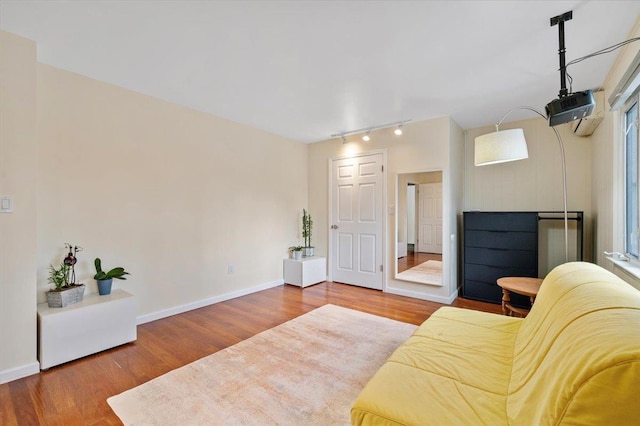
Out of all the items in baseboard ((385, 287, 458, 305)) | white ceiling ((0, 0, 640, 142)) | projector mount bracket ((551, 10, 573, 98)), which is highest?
white ceiling ((0, 0, 640, 142))

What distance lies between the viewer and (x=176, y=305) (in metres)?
3.40

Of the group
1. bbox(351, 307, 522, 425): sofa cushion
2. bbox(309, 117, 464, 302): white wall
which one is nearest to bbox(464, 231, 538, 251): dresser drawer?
bbox(309, 117, 464, 302): white wall

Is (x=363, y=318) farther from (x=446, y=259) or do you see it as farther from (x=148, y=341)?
(x=148, y=341)

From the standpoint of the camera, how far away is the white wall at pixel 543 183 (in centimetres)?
356

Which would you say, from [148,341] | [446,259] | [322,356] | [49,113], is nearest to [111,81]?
[49,113]

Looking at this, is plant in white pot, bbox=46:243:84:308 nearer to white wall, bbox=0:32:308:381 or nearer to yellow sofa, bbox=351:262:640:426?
white wall, bbox=0:32:308:381

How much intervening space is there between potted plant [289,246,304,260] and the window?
3.80m

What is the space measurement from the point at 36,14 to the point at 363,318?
3752 mm

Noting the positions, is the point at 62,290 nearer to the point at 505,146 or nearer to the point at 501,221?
the point at 505,146

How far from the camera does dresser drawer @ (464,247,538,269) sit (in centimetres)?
347

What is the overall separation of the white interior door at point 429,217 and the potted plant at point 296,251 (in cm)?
367

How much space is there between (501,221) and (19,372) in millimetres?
4955

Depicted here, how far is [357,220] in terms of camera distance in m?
4.64

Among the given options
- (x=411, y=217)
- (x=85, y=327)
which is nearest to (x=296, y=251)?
(x=85, y=327)
